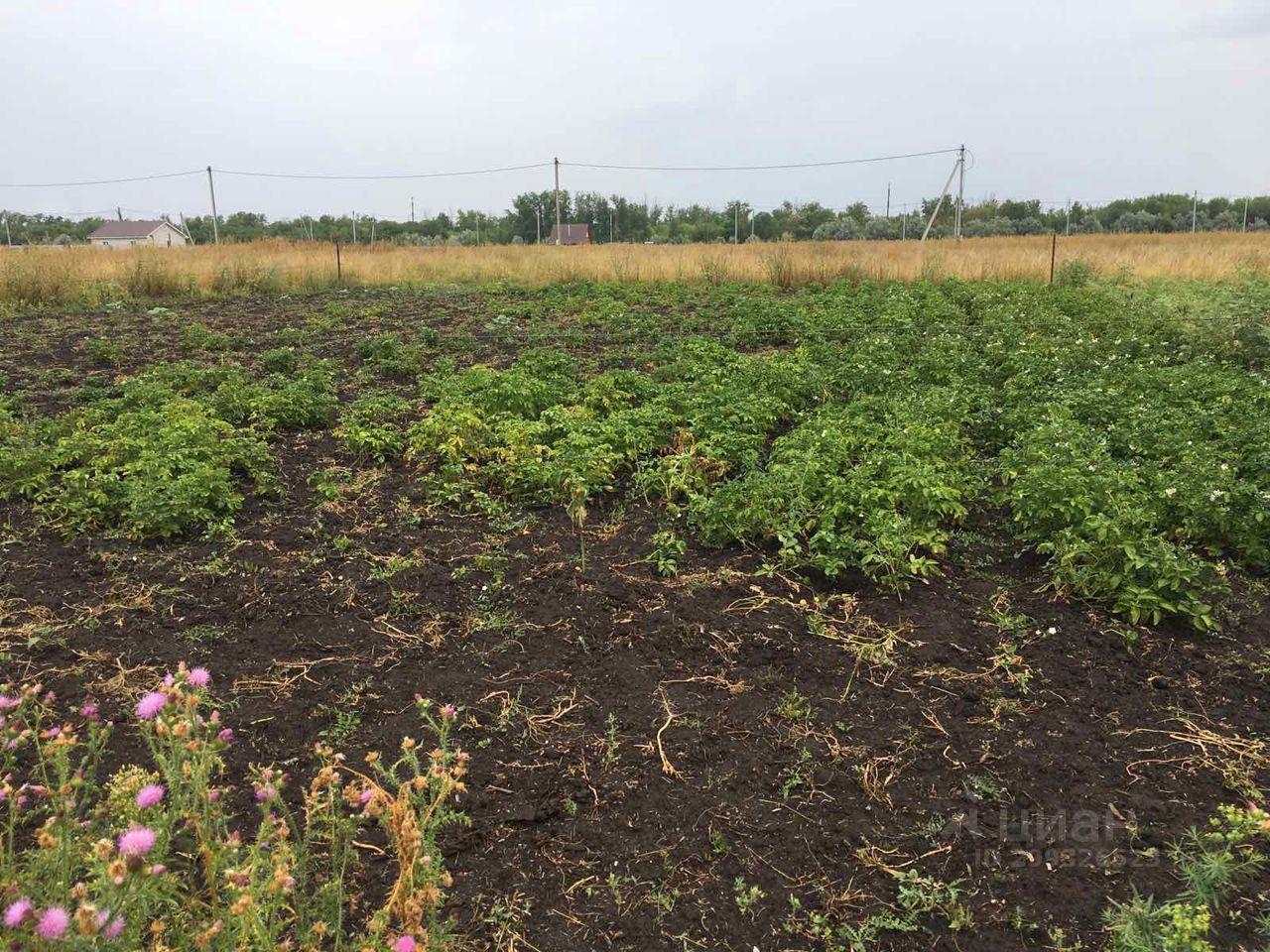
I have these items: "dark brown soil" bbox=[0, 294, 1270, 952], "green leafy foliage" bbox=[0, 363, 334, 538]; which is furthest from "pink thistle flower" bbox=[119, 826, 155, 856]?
"green leafy foliage" bbox=[0, 363, 334, 538]

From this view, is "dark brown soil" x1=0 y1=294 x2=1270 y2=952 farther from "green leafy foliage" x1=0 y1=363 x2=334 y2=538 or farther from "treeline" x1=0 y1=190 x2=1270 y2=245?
"treeline" x1=0 y1=190 x2=1270 y2=245

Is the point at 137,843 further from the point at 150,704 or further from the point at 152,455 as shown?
the point at 152,455

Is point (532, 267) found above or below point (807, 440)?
above

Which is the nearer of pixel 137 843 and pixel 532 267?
pixel 137 843

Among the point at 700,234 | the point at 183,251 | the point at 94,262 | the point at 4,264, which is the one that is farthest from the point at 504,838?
the point at 700,234

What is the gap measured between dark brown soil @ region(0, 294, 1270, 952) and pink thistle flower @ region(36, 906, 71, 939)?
3.80ft

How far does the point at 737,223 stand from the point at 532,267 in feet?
84.8

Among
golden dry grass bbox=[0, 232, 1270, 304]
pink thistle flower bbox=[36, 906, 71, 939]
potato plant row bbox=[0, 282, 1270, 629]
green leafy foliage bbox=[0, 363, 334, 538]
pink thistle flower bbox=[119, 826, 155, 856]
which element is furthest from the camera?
golden dry grass bbox=[0, 232, 1270, 304]

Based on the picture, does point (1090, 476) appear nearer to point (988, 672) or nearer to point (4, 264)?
point (988, 672)

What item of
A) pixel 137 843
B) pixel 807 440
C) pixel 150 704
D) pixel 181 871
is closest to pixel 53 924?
pixel 137 843

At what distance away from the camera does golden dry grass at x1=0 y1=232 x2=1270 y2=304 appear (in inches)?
575

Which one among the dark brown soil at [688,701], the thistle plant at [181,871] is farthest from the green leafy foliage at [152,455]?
the thistle plant at [181,871]

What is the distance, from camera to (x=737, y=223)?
4188cm

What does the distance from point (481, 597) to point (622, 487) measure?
1.53 meters
